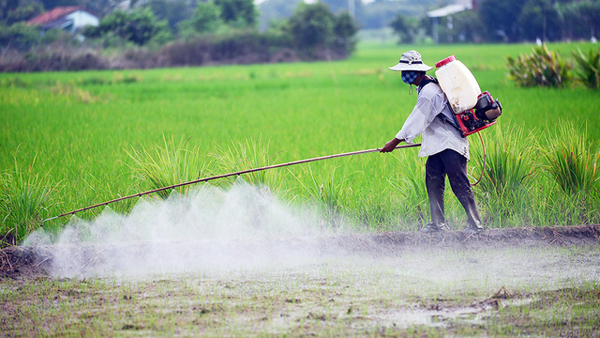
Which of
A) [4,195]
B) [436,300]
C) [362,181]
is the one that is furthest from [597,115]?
[4,195]

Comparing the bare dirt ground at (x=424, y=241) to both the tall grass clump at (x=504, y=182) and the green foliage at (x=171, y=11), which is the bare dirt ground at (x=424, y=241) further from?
the green foliage at (x=171, y=11)

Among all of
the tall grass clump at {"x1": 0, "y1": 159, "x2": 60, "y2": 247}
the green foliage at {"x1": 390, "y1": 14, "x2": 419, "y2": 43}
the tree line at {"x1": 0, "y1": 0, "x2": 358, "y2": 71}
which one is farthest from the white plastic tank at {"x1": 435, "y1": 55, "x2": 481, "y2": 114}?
the green foliage at {"x1": 390, "y1": 14, "x2": 419, "y2": 43}

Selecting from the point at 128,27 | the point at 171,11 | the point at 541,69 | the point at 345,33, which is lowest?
the point at 345,33

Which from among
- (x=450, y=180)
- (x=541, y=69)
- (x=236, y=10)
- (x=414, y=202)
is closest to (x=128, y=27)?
(x=236, y=10)

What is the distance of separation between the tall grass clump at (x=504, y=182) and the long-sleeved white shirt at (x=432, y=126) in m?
0.76

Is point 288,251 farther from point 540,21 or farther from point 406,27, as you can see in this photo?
point 406,27

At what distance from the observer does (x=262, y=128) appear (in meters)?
8.71

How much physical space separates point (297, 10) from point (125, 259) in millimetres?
29156

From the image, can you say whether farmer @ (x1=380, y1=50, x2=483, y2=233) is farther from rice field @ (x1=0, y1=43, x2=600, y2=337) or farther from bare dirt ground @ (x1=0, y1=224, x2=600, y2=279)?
rice field @ (x1=0, y1=43, x2=600, y2=337)

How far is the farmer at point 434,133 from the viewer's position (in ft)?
12.9

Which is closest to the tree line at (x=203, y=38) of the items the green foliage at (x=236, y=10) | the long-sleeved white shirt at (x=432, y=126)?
the green foliage at (x=236, y=10)

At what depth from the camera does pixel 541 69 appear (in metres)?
12.2

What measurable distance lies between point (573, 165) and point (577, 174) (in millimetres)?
75

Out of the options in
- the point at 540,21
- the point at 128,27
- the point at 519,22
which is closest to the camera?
the point at 540,21
